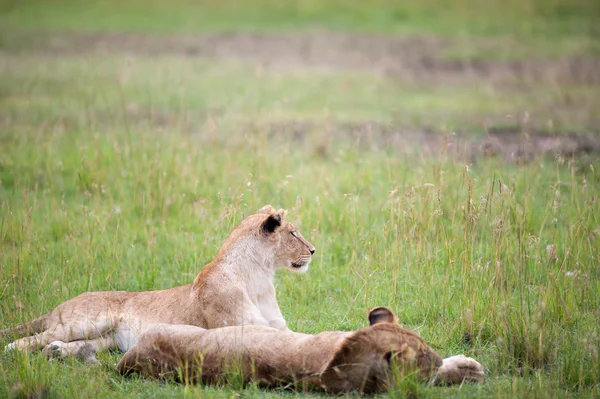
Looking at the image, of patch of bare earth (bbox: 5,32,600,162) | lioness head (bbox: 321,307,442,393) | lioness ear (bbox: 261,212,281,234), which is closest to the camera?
lioness head (bbox: 321,307,442,393)

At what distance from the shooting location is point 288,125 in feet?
44.4

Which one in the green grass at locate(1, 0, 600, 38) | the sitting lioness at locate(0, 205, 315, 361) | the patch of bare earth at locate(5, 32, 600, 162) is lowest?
the sitting lioness at locate(0, 205, 315, 361)

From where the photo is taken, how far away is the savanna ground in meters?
6.16

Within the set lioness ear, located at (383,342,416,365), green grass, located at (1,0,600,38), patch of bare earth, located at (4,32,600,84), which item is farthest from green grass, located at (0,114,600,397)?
green grass, located at (1,0,600,38)

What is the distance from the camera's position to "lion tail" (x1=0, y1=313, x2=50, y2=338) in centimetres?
612

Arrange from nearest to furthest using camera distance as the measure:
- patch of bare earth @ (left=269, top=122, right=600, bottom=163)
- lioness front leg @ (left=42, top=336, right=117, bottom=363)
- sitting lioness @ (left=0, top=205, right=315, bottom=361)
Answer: lioness front leg @ (left=42, top=336, right=117, bottom=363)
sitting lioness @ (left=0, top=205, right=315, bottom=361)
patch of bare earth @ (left=269, top=122, right=600, bottom=163)

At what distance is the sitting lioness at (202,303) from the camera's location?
595cm

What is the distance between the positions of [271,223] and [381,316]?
56.4 inches

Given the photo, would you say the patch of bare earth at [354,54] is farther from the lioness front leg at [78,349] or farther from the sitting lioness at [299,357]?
the sitting lioness at [299,357]

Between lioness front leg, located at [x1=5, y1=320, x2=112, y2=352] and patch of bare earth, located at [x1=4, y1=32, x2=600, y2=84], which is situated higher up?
patch of bare earth, located at [x1=4, y1=32, x2=600, y2=84]

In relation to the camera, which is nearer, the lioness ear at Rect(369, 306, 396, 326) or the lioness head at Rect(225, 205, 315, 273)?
the lioness ear at Rect(369, 306, 396, 326)

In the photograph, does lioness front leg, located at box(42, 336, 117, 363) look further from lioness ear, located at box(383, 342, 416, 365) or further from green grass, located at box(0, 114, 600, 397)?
lioness ear, located at box(383, 342, 416, 365)

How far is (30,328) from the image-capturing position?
6.11 meters

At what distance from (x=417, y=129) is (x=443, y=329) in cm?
754
